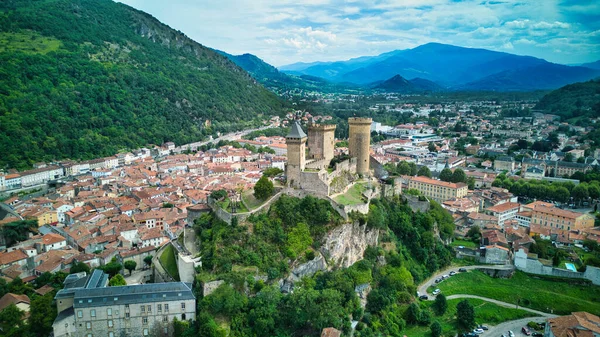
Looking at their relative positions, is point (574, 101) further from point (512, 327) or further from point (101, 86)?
point (101, 86)

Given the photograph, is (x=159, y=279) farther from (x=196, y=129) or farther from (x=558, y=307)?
(x=196, y=129)

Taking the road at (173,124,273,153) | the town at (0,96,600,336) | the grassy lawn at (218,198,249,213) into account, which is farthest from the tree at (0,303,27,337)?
the road at (173,124,273,153)

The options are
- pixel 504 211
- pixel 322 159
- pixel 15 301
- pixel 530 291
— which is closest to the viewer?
pixel 15 301

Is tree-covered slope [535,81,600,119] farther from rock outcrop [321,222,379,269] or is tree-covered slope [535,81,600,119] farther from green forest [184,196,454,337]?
rock outcrop [321,222,379,269]

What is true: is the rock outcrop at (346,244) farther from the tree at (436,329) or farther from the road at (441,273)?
the tree at (436,329)

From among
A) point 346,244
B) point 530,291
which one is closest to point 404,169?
point 530,291

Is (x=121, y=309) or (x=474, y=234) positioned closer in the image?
(x=121, y=309)
